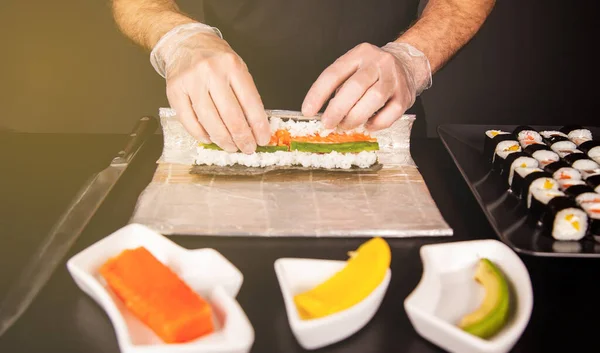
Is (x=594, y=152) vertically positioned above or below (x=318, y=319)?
below

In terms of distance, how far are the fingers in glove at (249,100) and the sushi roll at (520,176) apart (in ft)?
2.71

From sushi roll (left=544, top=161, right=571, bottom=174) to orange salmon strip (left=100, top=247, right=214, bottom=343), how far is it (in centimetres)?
132

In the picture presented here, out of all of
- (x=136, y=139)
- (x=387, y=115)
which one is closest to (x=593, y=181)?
(x=387, y=115)

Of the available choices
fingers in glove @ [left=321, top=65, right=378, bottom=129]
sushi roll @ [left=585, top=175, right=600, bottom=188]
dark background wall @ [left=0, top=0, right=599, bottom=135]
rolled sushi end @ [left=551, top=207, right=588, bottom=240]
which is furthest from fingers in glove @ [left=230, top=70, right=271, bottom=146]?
dark background wall @ [left=0, top=0, right=599, bottom=135]

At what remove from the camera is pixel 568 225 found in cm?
149

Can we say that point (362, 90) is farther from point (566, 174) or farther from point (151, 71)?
point (151, 71)

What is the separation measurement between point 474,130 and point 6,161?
1760 millimetres

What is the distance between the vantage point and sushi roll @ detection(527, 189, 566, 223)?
61.7 inches

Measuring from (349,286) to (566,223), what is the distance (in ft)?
2.39

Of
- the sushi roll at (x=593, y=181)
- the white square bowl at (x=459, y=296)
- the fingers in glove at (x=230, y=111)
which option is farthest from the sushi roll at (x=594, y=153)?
the fingers in glove at (x=230, y=111)

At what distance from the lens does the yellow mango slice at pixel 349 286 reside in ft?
3.56

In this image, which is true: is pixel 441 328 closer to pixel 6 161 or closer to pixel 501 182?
pixel 501 182

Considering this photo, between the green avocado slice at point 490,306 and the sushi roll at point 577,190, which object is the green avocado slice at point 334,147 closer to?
the sushi roll at point 577,190

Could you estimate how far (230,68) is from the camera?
1.73 meters
